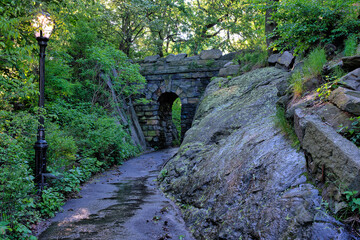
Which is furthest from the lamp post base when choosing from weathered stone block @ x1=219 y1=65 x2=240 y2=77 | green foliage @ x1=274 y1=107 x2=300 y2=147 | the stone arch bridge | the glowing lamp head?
the stone arch bridge

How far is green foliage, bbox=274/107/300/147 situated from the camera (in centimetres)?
290

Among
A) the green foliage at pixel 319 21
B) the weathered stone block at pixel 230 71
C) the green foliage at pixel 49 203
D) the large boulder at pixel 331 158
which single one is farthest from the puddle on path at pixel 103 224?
the weathered stone block at pixel 230 71

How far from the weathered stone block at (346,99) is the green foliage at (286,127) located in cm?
56

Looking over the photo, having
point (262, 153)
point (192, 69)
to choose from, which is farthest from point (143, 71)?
point (262, 153)

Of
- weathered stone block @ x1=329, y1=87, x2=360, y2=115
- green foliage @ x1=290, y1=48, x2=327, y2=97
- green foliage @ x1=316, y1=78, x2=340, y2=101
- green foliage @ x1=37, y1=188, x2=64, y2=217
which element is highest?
green foliage @ x1=290, y1=48, x2=327, y2=97

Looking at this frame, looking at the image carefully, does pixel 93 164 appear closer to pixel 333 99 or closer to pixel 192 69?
pixel 333 99

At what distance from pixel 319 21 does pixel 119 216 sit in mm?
5052

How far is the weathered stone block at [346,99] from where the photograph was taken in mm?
2309

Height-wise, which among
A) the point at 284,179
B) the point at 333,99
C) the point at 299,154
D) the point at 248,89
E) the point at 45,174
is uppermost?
the point at 248,89

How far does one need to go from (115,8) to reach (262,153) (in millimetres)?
13217

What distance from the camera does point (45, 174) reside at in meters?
4.07

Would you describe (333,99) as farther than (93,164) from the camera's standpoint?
No

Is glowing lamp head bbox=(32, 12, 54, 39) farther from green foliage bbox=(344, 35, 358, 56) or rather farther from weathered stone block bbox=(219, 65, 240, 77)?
weathered stone block bbox=(219, 65, 240, 77)

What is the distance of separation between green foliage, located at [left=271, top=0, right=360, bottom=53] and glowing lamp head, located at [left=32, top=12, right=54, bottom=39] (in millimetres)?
4170
